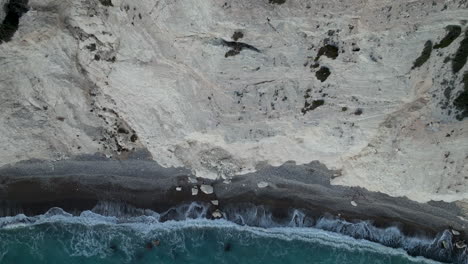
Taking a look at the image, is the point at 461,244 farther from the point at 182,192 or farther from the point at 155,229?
the point at 155,229

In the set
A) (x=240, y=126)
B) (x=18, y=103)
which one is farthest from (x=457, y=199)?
(x=18, y=103)

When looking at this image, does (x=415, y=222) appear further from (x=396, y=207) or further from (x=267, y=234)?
(x=267, y=234)

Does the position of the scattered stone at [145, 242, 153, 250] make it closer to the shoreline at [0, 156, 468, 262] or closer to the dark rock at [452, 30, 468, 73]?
the shoreline at [0, 156, 468, 262]

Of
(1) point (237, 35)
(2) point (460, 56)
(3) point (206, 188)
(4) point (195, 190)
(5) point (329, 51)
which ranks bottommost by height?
(4) point (195, 190)

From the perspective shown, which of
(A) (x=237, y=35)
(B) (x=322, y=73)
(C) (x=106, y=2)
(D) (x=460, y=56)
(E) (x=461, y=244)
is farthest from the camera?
(E) (x=461, y=244)

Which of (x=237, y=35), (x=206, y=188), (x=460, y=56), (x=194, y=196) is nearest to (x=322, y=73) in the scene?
(x=237, y=35)

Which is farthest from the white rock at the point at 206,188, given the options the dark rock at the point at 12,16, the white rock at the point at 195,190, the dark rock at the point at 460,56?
the dark rock at the point at 460,56
